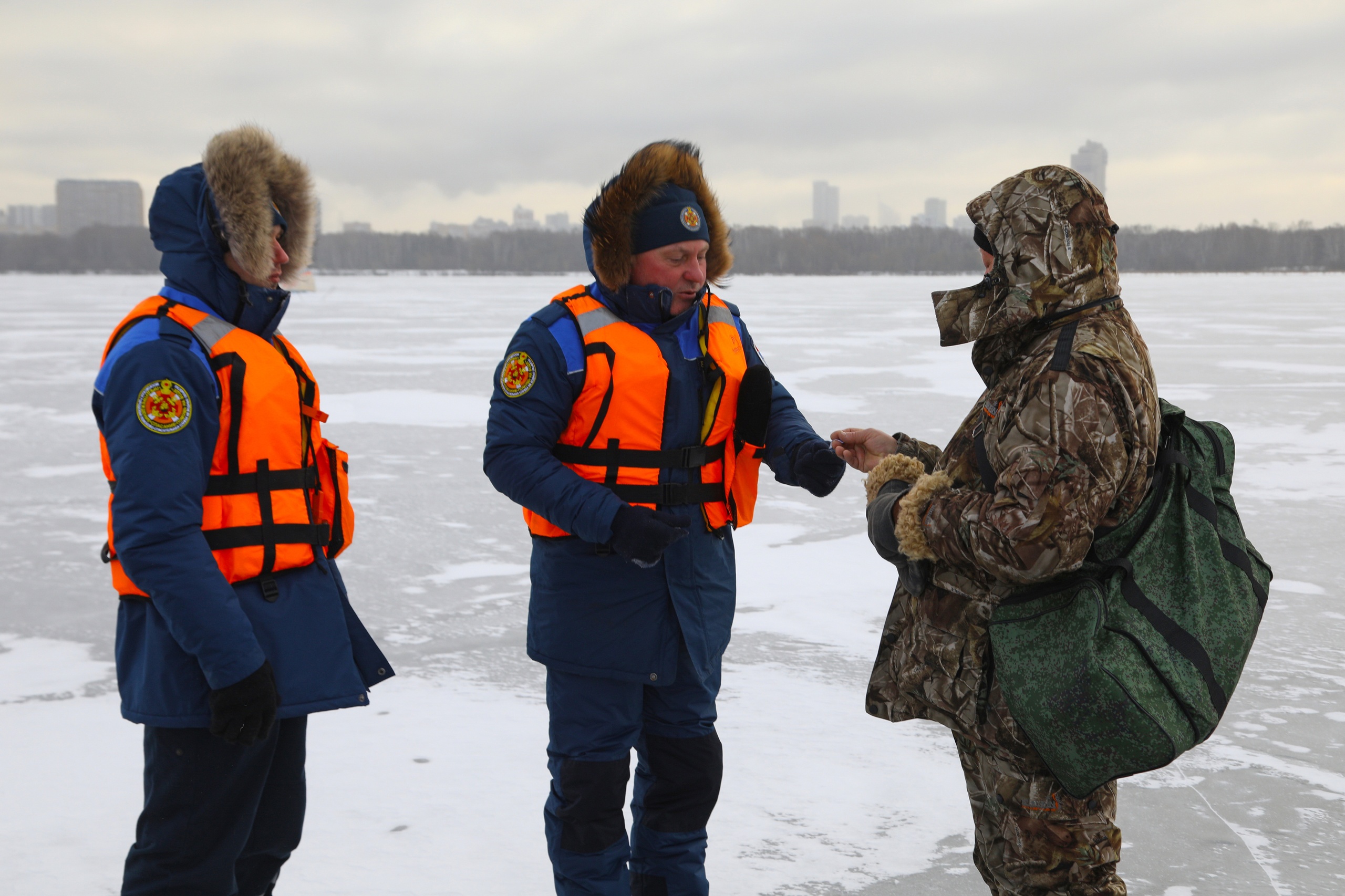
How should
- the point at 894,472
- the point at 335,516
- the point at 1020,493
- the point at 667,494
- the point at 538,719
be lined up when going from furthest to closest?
the point at 538,719
the point at 667,494
the point at 335,516
the point at 894,472
the point at 1020,493

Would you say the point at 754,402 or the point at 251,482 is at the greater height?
the point at 754,402

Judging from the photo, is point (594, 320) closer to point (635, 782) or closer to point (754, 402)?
point (754, 402)

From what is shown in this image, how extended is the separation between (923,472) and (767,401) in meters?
0.42

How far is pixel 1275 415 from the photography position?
8453 mm

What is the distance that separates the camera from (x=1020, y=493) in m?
1.57

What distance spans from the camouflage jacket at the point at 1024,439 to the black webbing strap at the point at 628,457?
46 cm

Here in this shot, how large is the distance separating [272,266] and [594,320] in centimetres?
61

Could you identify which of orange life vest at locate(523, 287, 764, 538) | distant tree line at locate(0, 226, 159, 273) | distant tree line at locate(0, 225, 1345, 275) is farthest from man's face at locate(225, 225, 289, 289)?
distant tree line at locate(0, 226, 159, 273)

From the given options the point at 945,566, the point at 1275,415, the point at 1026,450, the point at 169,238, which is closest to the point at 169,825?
the point at 169,238

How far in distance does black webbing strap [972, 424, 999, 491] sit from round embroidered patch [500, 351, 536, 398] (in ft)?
2.76

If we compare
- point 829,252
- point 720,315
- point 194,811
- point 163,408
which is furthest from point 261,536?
point 829,252

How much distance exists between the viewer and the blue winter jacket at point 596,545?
6.72ft

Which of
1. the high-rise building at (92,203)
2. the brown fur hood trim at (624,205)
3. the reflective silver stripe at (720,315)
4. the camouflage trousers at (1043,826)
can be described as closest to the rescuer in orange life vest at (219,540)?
the brown fur hood trim at (624,205)

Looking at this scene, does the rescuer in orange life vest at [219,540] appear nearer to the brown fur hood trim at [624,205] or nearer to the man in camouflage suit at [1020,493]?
the brown fur hood trim at [624,205]
